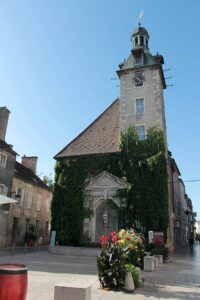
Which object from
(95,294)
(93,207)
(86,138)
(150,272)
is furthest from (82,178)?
(95,294)

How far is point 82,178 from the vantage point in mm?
23562

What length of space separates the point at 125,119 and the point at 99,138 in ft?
8.96

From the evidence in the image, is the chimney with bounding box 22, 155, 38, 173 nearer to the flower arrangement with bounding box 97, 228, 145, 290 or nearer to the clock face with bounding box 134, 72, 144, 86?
the clock face with bounding box 134, 72, 144, 86

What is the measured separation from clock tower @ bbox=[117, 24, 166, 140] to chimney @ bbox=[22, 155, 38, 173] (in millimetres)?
15141

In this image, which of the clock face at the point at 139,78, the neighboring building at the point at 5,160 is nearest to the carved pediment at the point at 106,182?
the neighboring building at the point at 5,160

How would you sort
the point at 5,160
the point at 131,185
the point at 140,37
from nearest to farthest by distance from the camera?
the point at 131,185 → the point at 5,160 → the point at 140,37

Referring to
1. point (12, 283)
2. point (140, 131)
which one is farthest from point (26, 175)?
point (12, 283)

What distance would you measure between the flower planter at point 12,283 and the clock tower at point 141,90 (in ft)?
63.7

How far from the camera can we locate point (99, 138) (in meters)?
25.5

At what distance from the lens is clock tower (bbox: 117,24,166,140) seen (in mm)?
24641

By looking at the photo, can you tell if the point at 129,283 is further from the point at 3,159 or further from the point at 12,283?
the point at 3,159

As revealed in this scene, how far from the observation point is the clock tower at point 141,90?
80.8 ft

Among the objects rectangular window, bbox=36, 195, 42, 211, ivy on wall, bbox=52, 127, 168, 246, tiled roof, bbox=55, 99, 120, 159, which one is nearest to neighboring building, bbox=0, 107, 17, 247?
tiled roof, bbox=55, 99, 120, 159

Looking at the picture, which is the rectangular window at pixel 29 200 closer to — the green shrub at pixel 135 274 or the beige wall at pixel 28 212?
the beige wall at pixel 28 212
